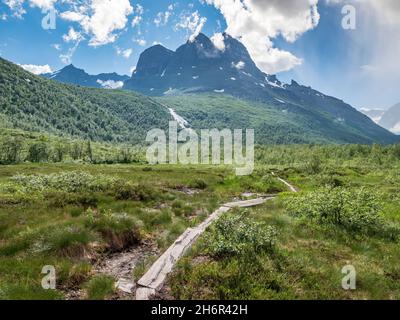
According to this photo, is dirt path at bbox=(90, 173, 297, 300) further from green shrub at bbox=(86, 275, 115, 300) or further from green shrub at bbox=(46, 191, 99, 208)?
green shrub at bbox=(46, 191, 99, 208)

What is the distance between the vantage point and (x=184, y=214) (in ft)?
75.4

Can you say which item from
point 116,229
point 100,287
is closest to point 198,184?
point 116,229

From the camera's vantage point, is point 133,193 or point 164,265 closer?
point 164,265

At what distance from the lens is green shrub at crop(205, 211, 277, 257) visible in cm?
1300

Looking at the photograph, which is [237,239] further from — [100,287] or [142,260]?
[100,287]

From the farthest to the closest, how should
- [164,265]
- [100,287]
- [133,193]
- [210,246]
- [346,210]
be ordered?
[133,193] < [346,210] < [210,246] < [164,265] < [100,287]

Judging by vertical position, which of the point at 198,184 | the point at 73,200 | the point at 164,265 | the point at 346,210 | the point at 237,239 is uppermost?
the point at 73,200

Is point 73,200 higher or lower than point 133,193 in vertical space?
higher

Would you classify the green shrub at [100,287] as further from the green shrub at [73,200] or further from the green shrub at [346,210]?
the green shrub at [346,210]

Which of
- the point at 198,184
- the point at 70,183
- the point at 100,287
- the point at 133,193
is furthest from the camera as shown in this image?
the point at 198,184

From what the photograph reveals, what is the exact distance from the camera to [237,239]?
13852 mm
